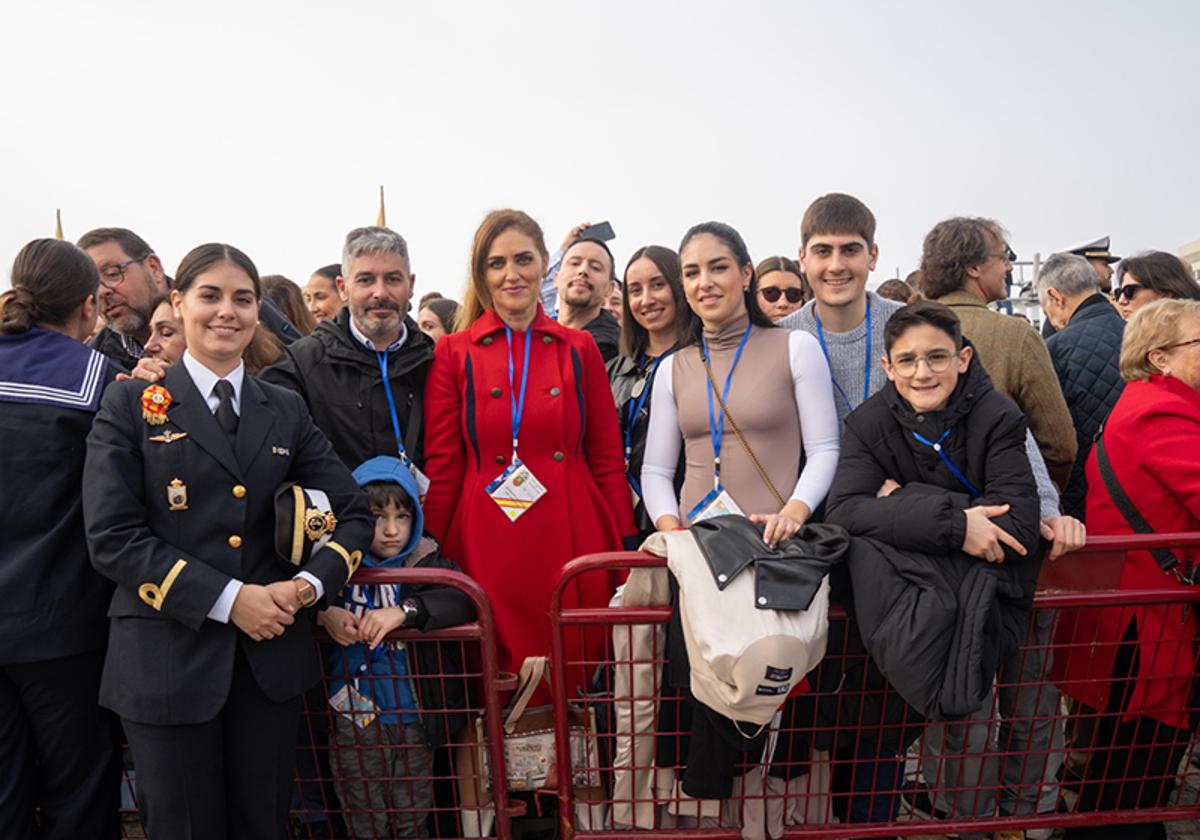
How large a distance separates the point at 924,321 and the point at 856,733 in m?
1.55

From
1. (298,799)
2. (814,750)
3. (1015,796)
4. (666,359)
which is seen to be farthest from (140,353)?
(1015,796)

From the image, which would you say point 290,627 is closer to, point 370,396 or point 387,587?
point 387,587

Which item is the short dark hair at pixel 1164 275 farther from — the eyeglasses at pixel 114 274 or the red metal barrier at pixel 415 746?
the eyeglasses at pixel 114 274

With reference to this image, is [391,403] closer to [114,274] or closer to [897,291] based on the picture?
[114,274]

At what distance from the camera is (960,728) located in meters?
3.01

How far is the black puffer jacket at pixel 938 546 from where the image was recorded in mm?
2475

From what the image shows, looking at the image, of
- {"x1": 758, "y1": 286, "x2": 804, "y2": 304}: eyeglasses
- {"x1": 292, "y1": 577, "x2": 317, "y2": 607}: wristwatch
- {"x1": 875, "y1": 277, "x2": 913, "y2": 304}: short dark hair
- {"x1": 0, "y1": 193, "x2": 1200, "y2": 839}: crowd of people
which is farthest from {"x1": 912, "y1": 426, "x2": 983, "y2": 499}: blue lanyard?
{"x1": 875, "y1": 277, "x2": 913, "y2": 304}: short dark hair

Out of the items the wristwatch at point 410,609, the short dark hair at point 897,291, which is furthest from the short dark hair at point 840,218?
Answer: the short dark hair at point 897,291

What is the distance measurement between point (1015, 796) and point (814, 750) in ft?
3.11

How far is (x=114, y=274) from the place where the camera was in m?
3.67

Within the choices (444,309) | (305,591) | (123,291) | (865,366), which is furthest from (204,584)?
(444,309)

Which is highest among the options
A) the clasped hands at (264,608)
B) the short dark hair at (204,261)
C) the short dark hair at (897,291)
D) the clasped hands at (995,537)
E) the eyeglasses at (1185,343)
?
the short dark hair at (897,291)

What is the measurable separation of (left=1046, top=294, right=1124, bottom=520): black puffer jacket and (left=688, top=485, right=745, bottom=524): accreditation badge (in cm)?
222

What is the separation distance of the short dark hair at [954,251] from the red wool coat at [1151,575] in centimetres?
102
